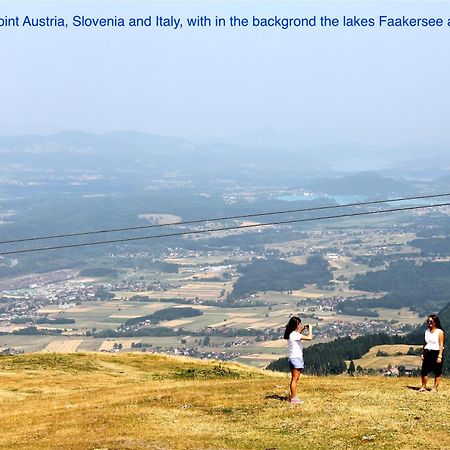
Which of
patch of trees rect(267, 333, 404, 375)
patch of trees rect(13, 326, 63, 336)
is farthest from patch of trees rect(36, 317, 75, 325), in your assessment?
patch of trees rect(267, 333, 404, 375)

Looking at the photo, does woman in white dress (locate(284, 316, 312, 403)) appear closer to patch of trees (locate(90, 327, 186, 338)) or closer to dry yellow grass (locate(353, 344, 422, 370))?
dry yellow grass (locate(353, 344, 422, 370))

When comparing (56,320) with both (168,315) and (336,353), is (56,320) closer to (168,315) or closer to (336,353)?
(168,315)

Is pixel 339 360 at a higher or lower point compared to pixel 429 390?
lower

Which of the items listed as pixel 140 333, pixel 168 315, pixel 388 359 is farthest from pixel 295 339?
pixel 168 315

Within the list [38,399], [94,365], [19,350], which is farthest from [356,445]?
[19,350]

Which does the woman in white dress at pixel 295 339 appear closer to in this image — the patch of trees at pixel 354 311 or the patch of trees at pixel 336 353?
the patch of trees at pixel 336 353

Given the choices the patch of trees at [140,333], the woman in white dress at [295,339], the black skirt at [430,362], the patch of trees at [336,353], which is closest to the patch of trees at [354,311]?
the patch of trees at [140,333]

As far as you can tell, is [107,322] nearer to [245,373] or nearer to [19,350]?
[19,350]
